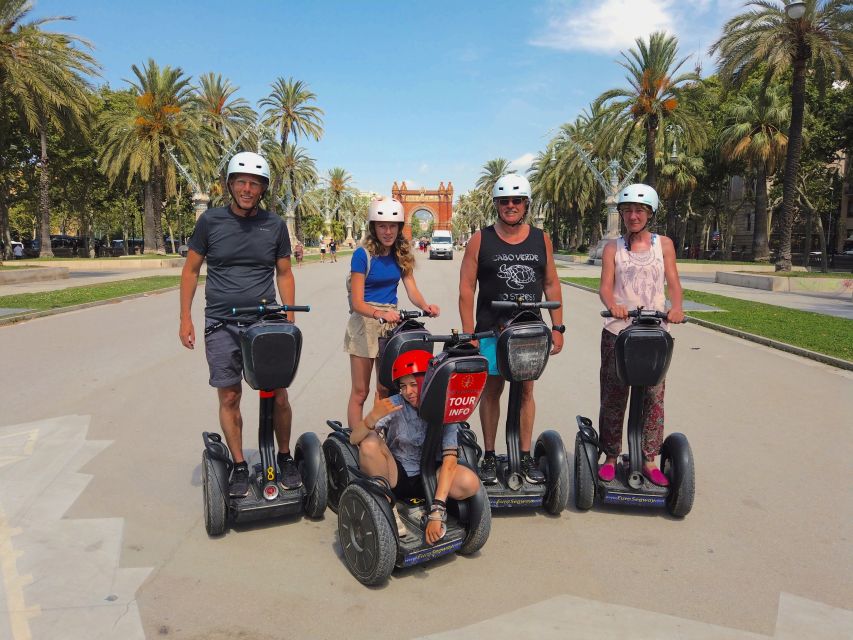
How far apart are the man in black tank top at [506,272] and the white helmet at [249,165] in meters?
1.32

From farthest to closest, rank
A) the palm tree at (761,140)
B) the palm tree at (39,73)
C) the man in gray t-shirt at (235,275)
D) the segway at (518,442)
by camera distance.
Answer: the palm tree at (761,140)
the palm tree at (39,73)
the man in gray t-shirt at (235,275)
the segway at (518,442)

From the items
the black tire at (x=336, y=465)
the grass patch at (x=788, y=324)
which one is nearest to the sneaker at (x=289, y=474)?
the black tire at (x=336, y=465)

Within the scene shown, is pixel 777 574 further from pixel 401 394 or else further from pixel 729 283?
pixel 729 283

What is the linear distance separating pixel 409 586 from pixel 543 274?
2.07 m

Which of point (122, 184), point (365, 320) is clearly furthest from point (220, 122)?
point (365, 320)

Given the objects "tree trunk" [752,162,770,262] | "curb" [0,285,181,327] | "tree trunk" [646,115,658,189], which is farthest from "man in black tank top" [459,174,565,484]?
"tree trunk" [752,162,770,262]

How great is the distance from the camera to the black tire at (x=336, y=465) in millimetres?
3785

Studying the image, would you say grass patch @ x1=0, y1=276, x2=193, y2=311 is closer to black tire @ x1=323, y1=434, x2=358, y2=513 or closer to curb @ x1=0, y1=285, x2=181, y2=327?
curb @ x1=0, y1=285, x2=181, y2=327

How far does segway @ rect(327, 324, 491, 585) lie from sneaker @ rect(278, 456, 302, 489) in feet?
1.84

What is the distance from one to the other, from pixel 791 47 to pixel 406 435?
2692 cm

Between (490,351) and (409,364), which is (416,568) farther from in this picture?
(490,351)

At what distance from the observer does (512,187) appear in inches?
155

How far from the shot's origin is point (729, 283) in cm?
2461

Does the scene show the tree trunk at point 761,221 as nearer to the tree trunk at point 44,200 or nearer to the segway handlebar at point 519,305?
the segway handlebar at point 519,305
